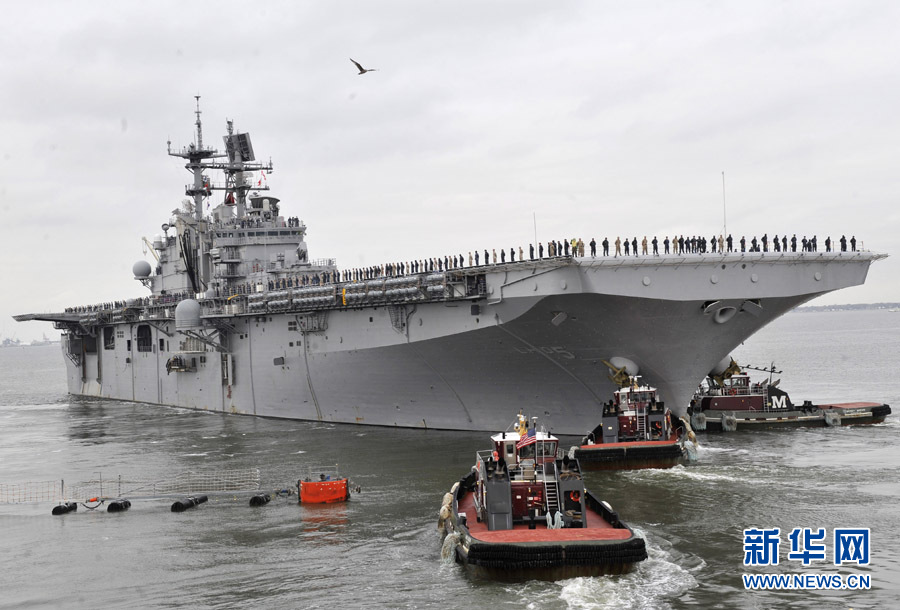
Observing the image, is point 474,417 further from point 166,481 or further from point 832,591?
point 832,591

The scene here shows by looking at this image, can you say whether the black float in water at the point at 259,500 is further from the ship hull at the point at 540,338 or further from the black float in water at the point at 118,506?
the ship hull at the point at 540,338

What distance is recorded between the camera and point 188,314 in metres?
34.3

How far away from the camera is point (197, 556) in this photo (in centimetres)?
1520

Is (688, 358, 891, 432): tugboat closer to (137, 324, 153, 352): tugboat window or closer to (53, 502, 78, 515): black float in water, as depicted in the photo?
(53, 502, 78, 515): black float in water

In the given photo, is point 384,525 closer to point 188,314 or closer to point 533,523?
point 533,523

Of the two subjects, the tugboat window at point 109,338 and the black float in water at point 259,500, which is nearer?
the black float in water at point 259,500

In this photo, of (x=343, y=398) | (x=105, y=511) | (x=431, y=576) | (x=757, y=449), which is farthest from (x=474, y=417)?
(x=431, y=576)

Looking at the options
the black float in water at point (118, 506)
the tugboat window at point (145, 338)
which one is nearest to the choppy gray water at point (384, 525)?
the black float in water at point (118, 506)

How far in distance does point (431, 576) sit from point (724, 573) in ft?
14.0

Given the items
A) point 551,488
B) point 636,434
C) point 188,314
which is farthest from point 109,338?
point 551,488

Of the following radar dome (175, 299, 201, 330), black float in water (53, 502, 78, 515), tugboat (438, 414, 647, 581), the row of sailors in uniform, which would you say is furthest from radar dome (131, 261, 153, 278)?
tugboat (438, 414, 647, 581)

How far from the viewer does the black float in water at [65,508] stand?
19000 millimetres

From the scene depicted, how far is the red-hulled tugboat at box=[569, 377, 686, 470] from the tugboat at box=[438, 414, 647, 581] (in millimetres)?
5360

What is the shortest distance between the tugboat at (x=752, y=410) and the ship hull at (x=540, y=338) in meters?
4.56
